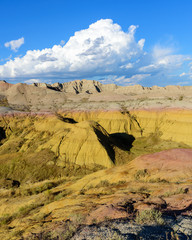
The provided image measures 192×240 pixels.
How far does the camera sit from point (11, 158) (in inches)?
1255

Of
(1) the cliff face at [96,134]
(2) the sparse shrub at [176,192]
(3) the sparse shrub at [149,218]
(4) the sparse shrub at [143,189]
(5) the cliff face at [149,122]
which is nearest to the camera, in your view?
(3) the sparse shrub at [149,218]

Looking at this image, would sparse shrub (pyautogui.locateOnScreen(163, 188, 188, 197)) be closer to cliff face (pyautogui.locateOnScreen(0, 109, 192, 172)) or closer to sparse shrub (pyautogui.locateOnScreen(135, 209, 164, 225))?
sparse shrub (pyautogui.locateOnScreen(135, 209, 164, 225))

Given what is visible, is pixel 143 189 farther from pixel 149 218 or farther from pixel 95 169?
pixel 95 169

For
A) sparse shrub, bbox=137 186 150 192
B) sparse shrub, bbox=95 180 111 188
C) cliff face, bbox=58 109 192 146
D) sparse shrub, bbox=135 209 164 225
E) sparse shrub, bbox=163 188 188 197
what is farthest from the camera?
cliff face, bbox=58 109 192 146

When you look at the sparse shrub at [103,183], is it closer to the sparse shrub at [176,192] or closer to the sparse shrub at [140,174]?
the sparse shrub at [140,174]

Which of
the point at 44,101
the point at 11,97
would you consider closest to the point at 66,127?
the point at 44,101

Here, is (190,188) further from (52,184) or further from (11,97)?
(11,97)

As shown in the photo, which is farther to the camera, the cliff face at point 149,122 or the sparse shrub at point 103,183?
the cliff face at point 149,122

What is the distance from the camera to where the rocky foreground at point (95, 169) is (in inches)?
249

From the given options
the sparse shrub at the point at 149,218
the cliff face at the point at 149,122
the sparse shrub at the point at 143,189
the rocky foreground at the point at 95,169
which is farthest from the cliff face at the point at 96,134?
the sparse shrub at the point at 149,218

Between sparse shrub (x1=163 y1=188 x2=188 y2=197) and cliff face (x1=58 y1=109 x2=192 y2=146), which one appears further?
cliff face (x1=58 y1=109 x2=192 y2=146)

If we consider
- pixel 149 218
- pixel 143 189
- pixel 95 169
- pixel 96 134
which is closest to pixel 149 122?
pixel 96 134

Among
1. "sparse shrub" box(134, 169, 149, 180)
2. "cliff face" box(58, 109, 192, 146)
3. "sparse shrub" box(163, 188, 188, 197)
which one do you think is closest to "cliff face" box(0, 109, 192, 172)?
"cliff face" box(58, 109, 192, 146)

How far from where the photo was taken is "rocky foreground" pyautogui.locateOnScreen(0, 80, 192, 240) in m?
6.32
